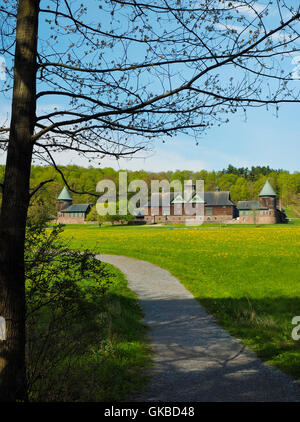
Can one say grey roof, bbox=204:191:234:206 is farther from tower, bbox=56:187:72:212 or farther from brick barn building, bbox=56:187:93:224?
tower, bbox=56:187:72:212

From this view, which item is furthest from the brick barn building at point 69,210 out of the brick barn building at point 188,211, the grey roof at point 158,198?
the brick barn building at point 188,211

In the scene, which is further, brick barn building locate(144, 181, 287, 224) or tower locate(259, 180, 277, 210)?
tower locate(259, 180, 277, 210)

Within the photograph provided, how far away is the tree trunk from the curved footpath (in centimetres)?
190

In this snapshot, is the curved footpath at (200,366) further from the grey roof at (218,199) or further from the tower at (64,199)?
the tower at (64,199)

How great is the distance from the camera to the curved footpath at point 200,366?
16.8ft

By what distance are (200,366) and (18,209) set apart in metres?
4.00

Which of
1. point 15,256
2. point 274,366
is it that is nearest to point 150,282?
point 274,366

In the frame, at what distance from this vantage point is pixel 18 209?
4180 millimetres

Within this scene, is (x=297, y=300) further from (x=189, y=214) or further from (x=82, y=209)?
(x=82, y=209)

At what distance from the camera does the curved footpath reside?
512 cm

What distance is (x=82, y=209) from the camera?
101188 mm

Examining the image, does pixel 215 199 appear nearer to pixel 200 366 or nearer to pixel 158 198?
pixel 158 198

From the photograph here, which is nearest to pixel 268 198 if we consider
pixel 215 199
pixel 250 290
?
pixel 215 199

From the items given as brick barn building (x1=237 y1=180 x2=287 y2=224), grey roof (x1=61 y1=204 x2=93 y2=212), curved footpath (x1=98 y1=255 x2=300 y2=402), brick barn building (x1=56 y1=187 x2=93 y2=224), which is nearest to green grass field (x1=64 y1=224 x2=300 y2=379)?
curved footpath (x1=98 y1=255 x2=300 y2=402)
